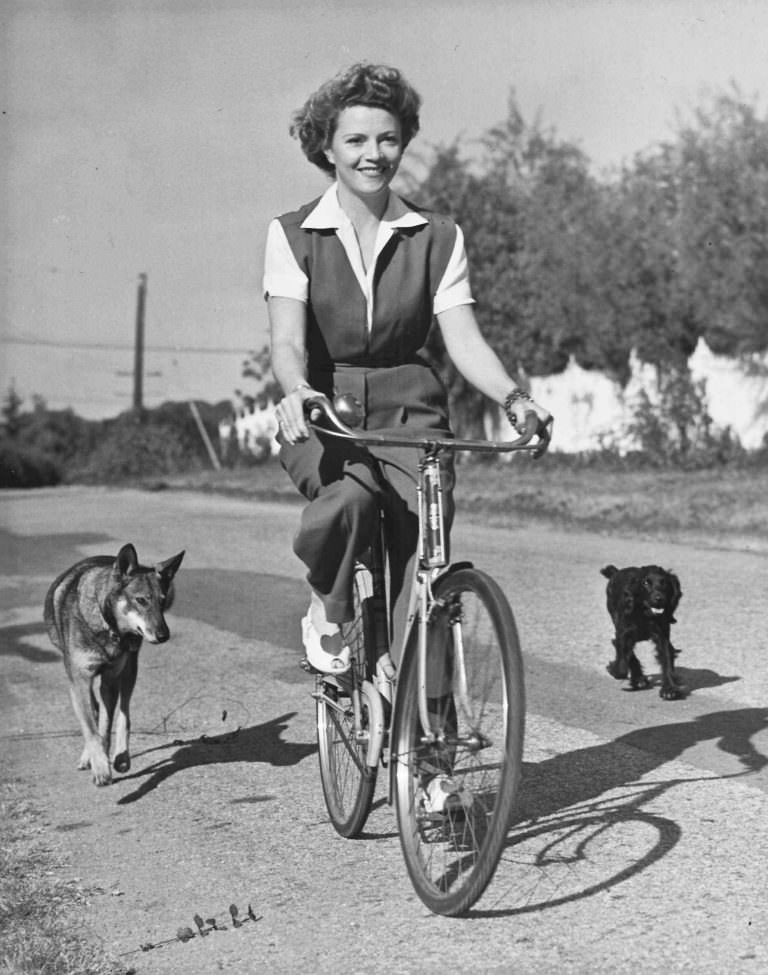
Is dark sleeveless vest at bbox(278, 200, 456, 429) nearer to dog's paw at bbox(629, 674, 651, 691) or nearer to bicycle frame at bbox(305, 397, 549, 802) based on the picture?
bicycle frame at bbox(305, 397, 549, 802)

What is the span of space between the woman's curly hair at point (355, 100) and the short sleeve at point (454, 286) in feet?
1.22

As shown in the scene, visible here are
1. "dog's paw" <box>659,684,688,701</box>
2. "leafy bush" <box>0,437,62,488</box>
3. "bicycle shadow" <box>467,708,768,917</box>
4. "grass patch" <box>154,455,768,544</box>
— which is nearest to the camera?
"bicycle shadow" <box>467,708,768,917</box>

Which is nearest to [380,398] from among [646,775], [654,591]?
[646,775]

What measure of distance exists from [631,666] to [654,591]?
36 cm

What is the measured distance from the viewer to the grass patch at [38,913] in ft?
12.4

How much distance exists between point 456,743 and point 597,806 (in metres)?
1.11

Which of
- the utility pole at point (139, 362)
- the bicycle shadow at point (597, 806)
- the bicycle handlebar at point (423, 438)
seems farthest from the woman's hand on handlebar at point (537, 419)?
the utility pole at point (139, 362)

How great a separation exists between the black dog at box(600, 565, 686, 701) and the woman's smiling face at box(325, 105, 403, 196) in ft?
10.1

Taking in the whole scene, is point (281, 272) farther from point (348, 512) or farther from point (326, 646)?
point (326, 646)

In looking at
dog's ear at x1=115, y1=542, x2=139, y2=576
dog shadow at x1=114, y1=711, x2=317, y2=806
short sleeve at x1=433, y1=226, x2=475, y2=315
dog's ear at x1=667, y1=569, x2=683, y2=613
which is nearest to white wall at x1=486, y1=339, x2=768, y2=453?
dog's ear at x1=667, y1=569, x2=683, y2=613

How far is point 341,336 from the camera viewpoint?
431 centimetres

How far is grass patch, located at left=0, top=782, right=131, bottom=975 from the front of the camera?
3.78 metres

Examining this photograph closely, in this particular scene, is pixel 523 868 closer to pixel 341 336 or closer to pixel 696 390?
pixel 341 336

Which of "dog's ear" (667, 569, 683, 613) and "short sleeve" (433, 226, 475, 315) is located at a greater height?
"short sleeve" (433, 226, 475, 315)
